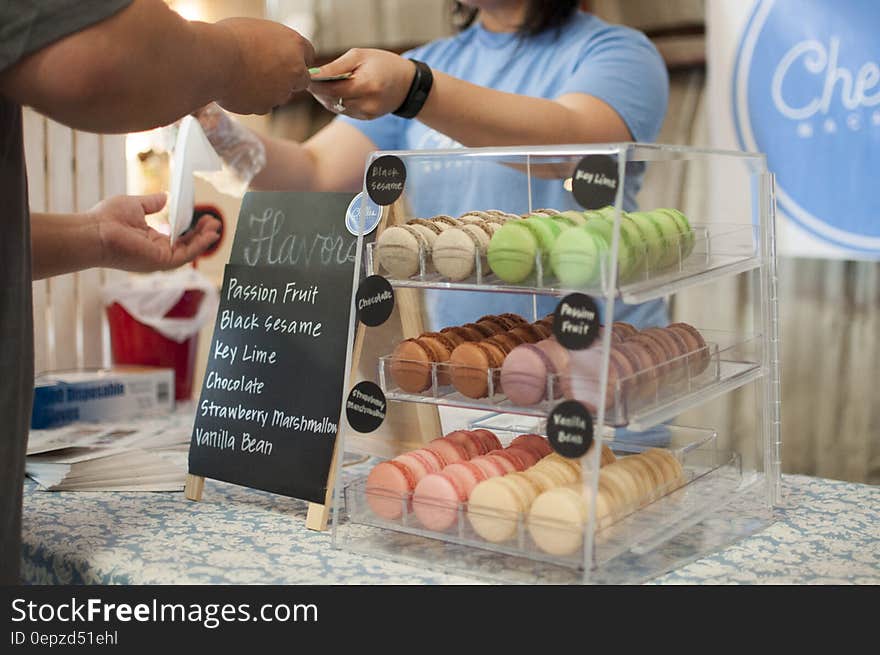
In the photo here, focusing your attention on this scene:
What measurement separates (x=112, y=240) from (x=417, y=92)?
55 cm

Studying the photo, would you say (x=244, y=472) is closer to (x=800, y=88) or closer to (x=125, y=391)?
(x=125, y=391)

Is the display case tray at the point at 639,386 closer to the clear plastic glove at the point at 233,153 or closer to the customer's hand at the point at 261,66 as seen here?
the customer's hand at the point at 261,66

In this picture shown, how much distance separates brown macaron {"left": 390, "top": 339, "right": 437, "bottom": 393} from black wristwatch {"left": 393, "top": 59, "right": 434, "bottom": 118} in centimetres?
53

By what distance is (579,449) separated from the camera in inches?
40.2

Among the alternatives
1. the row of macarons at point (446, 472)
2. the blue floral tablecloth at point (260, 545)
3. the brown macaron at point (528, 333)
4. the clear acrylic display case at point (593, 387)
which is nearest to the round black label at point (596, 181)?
the clear acrylic display case at point (593, 387)

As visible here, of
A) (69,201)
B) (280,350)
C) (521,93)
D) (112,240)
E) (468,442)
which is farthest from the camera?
(69,201)

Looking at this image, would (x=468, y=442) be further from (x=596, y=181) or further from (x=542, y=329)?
(x=596, y=181)

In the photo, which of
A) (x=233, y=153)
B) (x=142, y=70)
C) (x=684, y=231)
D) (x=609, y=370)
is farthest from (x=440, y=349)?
(x=233, y=153)

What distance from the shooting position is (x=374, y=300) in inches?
47.8
